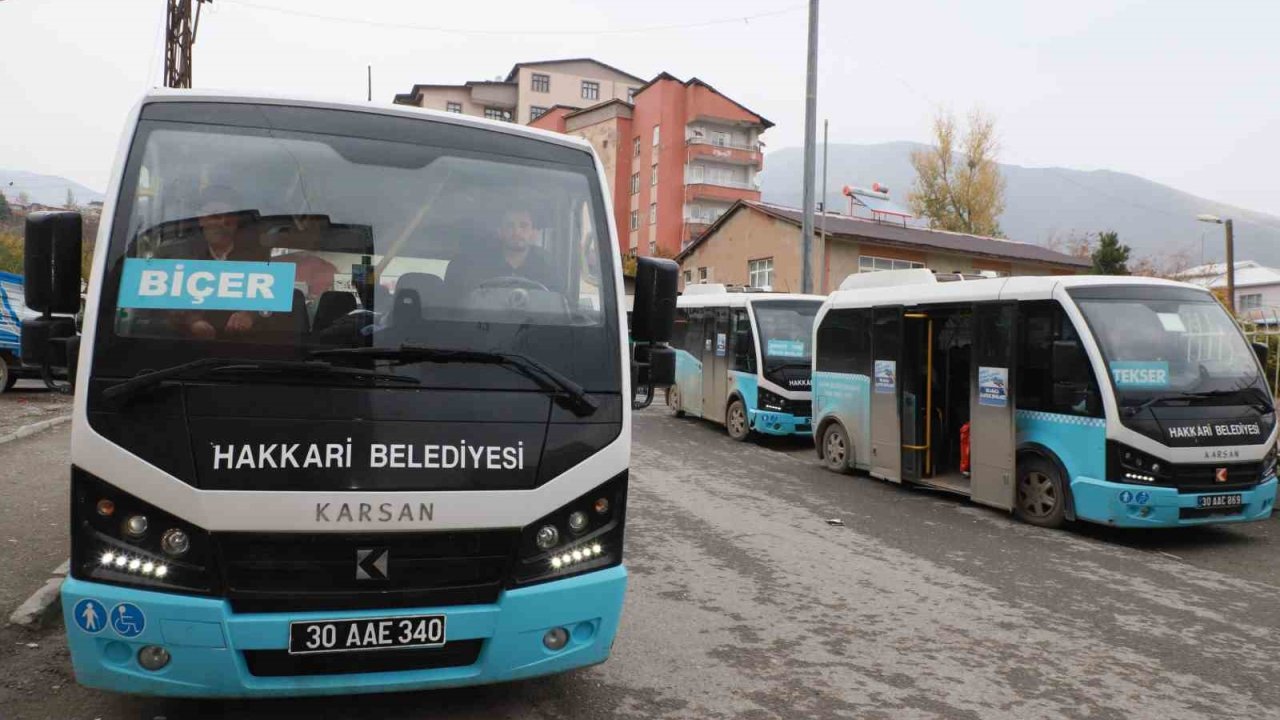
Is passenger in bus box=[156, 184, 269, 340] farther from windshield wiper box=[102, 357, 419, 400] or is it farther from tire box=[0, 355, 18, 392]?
tire box=[0, 355, 18, 392]

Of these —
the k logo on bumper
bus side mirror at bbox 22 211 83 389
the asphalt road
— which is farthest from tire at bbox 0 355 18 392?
the k logo on bumper

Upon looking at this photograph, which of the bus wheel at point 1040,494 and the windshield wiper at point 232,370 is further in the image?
the bus wheel at point 1040,494

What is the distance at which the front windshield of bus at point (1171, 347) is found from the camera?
8.66m

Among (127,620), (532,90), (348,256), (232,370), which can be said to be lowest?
(127,620)

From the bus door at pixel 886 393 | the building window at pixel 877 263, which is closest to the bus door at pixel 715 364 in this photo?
the bus door at pixel 886 393

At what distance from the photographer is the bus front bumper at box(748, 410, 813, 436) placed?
52.8 ft

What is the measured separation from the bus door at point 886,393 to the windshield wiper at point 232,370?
28.7 feet

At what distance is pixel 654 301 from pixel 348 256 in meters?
1.46

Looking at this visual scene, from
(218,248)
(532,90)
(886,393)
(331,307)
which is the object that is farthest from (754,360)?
(532,90)

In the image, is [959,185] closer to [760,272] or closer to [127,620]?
[760,272]

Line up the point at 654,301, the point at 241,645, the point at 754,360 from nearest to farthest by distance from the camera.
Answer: the point at 241,645, the point at 654,301, the point at 754,360

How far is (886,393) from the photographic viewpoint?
38.3 feet

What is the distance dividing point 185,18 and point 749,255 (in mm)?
22168

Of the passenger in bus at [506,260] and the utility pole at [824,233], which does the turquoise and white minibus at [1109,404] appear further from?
the utility pole at [824,233]
